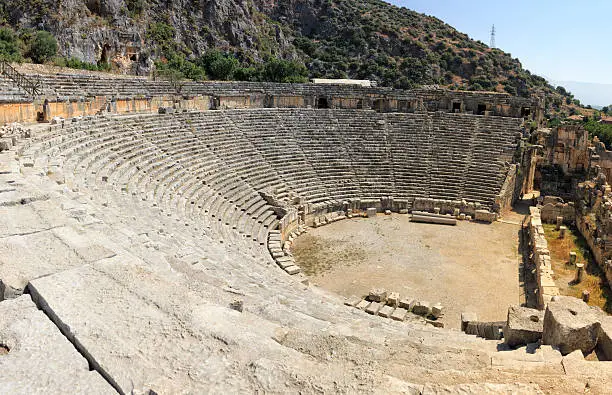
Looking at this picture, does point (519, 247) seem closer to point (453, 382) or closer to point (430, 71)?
point (453, 382)

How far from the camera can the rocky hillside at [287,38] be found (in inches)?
1403

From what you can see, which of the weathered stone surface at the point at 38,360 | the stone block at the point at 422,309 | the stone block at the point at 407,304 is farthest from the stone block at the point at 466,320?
the weathered stone surface at the point at 38,360

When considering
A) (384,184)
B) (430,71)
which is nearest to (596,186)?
(384,184)

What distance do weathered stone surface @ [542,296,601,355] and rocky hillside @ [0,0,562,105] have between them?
36297 mm

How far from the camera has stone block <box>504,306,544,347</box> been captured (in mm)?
6141

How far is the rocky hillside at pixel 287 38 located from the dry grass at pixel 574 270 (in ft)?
92.8

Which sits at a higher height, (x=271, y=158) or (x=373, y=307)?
(x=271, y=158)

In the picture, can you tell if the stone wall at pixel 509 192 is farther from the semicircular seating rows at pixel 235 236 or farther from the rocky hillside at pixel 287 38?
the rocky hillside at pixel 287 38

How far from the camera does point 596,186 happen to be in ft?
67.8

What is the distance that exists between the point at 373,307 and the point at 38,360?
29.3ft

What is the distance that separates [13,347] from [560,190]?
83.0 feet

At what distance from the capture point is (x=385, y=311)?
1176 centimetres

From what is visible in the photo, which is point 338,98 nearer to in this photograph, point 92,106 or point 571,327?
point 92,106

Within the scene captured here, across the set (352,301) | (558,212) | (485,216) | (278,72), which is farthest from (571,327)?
(278,72)
